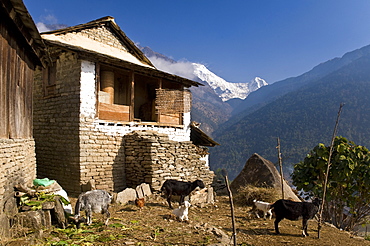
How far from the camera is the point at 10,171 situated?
554cm

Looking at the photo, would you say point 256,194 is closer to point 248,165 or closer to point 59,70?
point 248,165

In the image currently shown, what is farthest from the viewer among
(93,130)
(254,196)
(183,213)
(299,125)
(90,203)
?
(299,125)

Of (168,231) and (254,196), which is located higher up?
(168,231)

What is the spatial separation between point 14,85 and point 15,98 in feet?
1.02

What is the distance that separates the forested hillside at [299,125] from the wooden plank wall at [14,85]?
65.9 metres

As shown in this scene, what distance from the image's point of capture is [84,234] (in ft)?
17.1

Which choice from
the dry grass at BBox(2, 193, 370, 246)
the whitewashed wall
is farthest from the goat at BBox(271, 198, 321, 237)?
the whitewashed wall

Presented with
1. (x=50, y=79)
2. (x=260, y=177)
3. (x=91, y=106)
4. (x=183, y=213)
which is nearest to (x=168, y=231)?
(x=183, y=213)

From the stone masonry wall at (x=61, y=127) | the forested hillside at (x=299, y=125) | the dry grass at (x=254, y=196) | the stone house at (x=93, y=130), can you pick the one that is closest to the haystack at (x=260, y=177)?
the dry grass at (x=254, y=196)

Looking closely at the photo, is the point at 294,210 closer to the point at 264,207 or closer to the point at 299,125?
the point at 264,207

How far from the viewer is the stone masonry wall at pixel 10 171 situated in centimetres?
493

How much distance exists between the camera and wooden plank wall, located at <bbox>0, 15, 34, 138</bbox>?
5.47 metres

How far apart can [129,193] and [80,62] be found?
516cm

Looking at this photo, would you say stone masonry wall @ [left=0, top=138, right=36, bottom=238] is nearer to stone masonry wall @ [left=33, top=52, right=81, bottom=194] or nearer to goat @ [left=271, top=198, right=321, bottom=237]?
stone masonry wall @ [left=33, top=52, right=81, bottom=194]
